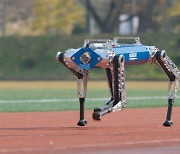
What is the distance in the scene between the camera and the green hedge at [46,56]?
162ft

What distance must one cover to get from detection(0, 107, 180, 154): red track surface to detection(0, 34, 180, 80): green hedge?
1220 inches

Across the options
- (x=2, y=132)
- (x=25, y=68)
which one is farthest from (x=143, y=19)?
(x=2, y=132)

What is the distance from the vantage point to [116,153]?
10.2m

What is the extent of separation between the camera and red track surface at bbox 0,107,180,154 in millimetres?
10820

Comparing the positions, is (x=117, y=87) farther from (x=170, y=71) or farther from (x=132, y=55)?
(x=170, y=71)

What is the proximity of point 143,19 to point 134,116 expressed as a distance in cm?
4830

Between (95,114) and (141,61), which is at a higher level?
(141,61)

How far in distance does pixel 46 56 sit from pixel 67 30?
65.0 feet

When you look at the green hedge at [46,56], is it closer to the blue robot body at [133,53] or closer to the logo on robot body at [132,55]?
the blue robot body at [133,53]

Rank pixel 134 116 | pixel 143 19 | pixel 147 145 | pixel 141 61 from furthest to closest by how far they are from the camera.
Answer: pixel 143 19
pixel 134 116
pixel 141 61
pixel 147 145

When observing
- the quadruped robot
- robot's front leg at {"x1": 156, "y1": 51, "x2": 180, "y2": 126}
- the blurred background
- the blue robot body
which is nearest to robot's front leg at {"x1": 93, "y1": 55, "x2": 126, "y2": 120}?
the quadruped robot

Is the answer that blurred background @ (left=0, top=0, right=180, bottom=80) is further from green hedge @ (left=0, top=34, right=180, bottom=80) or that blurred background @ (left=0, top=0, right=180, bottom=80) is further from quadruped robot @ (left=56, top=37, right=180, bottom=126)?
quadruped robot @ (left=56, top=37, right=180, bottom=126)

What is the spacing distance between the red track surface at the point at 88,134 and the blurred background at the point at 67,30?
30684mm

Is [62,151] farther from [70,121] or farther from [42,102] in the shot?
[42,102]
